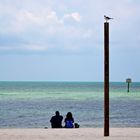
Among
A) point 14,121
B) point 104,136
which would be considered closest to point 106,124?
point 104,136

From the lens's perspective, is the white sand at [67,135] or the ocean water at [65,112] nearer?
the white sand at [67,135]

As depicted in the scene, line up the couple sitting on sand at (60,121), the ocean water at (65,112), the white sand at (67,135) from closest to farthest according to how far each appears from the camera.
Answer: the white sand at (67,135) → the couple sitting on sand at (60,121) → the ocean water at (65,112)

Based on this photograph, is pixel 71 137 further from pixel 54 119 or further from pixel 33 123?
pixel 33 123

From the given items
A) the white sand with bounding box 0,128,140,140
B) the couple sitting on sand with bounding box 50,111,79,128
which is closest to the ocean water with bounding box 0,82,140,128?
the couple sitting on sand with bounding box 50,111,79,128

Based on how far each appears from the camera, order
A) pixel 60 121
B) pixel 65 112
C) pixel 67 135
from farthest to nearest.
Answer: pixel 65 112, pixel 60 121, pixel 67 135

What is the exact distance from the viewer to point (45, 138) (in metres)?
20.9

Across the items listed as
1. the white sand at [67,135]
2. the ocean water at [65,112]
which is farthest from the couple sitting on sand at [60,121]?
the ocean water at [65,112]

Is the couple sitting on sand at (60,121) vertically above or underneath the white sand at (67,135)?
above

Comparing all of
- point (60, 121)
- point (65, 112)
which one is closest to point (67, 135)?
point (60, 121)

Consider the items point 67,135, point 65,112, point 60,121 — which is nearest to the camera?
point 67,135

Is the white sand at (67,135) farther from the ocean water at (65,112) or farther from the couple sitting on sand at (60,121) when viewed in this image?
the ocean water at (65,112)

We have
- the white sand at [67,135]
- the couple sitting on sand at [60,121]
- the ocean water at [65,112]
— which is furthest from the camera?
the ocean water at [65,112]

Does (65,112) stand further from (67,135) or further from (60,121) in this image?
(67,135)

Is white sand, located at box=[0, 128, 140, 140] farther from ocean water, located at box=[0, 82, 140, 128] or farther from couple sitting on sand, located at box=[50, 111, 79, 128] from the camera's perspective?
ocean water, located at box=[0, 82, 140, 128]
